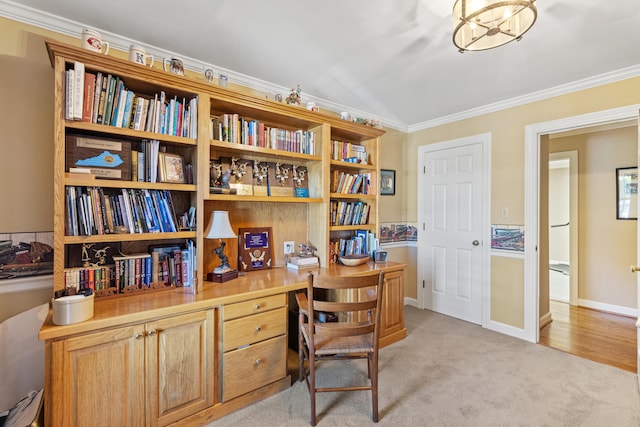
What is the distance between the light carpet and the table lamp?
2.85 ft

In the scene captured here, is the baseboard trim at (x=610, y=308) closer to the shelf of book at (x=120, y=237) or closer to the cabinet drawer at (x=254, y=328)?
the cabinet drawer at (x=254, y=328)

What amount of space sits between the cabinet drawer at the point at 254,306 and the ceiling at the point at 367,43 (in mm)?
1782

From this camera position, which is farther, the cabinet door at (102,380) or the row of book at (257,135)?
the row of book at (257,135)

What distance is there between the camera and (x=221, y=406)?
5.99 ft

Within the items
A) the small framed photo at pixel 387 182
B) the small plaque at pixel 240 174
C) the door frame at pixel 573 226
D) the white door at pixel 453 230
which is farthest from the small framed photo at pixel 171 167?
the door frame at pixel 573 226

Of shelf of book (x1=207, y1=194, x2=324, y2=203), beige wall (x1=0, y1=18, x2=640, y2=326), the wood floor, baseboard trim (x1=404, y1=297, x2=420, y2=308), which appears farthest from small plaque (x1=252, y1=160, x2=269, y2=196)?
the wood floor

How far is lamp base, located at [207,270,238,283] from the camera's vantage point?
2129mm

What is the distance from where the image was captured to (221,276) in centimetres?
213

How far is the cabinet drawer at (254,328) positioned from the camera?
1839mm

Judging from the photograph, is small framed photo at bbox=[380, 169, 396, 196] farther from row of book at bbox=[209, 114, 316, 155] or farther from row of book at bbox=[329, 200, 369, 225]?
row of book at bbox=[209, 114, 316, 155]

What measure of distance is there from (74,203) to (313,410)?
5.93 ft

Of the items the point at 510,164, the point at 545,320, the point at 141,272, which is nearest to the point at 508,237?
the point at 510,164

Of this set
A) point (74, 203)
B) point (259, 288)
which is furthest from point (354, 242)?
point (74, 203)

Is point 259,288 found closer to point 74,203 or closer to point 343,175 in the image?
point 74,203
